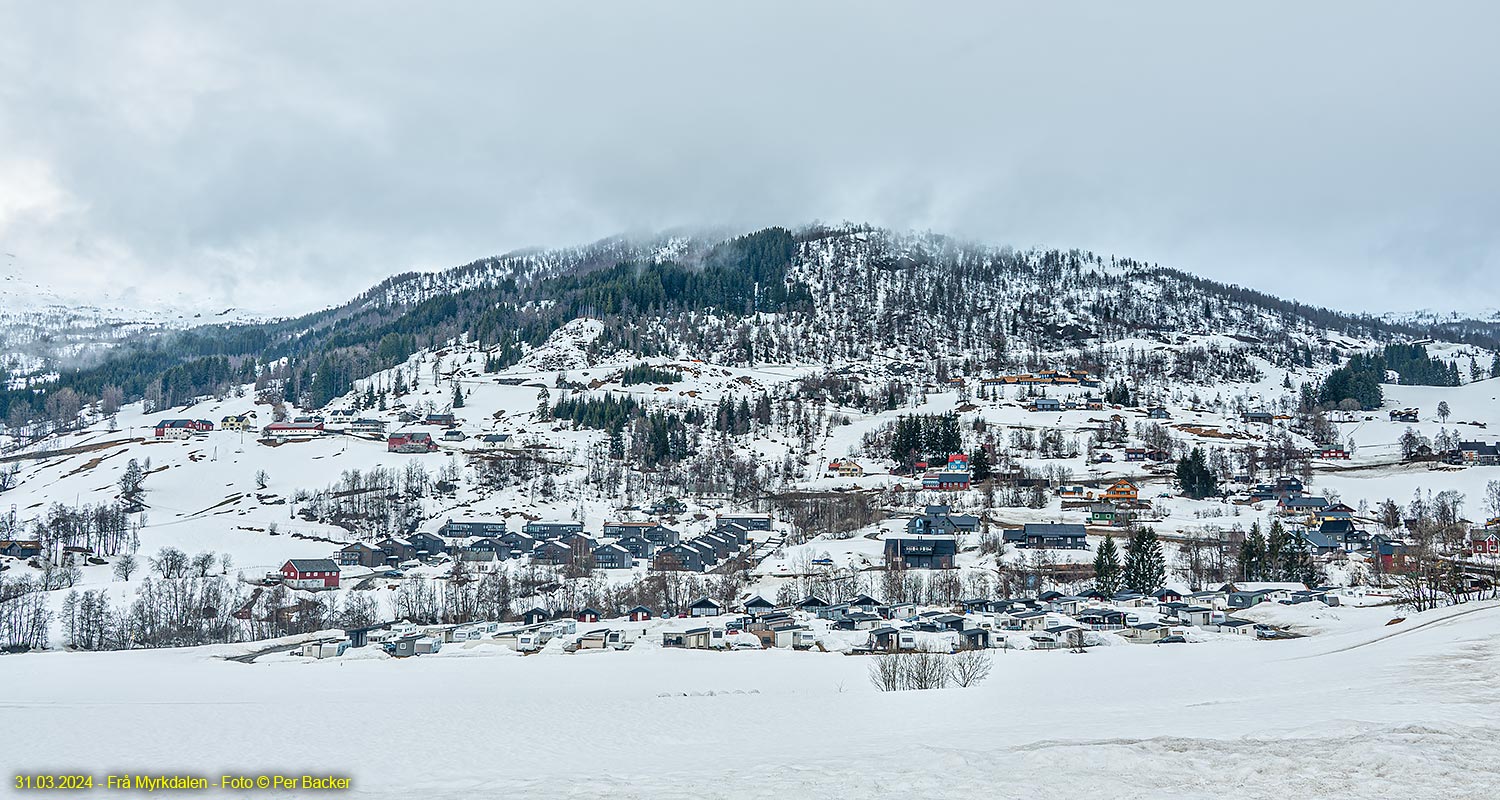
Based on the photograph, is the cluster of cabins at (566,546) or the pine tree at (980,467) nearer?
the cluster of cabins at (566,546)

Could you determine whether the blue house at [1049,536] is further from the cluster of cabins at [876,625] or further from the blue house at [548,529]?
the blue house at [548,529]

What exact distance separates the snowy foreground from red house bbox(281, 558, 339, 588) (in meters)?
35.1

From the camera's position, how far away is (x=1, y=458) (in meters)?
148

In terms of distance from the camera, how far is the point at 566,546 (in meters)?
92.4

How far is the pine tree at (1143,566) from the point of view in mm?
72375

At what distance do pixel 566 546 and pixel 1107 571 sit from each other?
52502mm

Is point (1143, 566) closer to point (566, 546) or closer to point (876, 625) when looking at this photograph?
point (876, 625)

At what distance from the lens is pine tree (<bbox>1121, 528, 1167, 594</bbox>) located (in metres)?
72.4

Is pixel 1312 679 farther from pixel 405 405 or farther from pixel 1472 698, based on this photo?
pixel 405 405

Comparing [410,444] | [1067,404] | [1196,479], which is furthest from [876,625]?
[1067,404]

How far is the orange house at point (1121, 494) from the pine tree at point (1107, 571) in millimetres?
33950

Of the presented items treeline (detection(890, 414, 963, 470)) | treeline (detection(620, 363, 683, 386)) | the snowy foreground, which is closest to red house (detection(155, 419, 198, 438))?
treeline (detection(620, 363, 683, 386))

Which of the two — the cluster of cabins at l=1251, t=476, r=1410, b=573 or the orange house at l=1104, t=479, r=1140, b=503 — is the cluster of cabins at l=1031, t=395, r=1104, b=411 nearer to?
the cluster of cabins at l=1251, t=476, r=1410, b=573

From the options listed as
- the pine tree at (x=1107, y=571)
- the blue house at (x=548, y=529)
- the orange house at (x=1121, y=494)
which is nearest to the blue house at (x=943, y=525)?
the pine tree at (x=1107, y=571)
